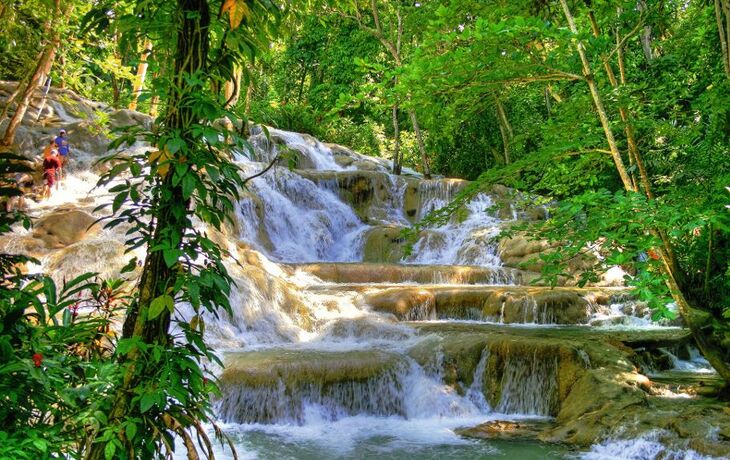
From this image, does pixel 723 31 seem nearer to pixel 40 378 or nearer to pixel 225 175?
pixel 225 175

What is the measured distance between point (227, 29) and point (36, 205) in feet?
→ 44.7

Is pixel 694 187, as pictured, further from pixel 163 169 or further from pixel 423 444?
pixel 163 169

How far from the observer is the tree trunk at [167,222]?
2.00m

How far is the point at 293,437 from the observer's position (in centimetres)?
636

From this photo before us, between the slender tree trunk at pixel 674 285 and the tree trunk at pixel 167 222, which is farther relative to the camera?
the slender tree trunk at pixel 674 285

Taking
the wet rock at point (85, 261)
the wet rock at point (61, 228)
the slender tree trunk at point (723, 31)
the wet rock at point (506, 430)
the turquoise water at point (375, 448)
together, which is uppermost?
the slender tree trunk at point (723, 31)

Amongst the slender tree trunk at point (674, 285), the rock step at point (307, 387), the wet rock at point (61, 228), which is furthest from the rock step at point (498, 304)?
the wet rock at point (61, 228)

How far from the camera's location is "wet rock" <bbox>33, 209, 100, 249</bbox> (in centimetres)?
1113

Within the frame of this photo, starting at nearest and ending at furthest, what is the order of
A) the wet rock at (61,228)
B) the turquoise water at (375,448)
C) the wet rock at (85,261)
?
1. the turquoise water at (375,448)
2. the wet rock at (85,261)
3. the wet rock at (61,228)

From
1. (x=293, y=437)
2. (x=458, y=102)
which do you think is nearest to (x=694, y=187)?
(x=458, y=102)

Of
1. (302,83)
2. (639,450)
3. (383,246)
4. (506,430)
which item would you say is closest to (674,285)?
(639,450)

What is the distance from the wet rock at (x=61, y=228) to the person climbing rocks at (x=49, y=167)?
A: 6.57 ft

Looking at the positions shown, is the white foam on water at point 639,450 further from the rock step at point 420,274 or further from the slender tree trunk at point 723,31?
the rock step at point 420,274

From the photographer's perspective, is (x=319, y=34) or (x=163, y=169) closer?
(x=163, y=169)
